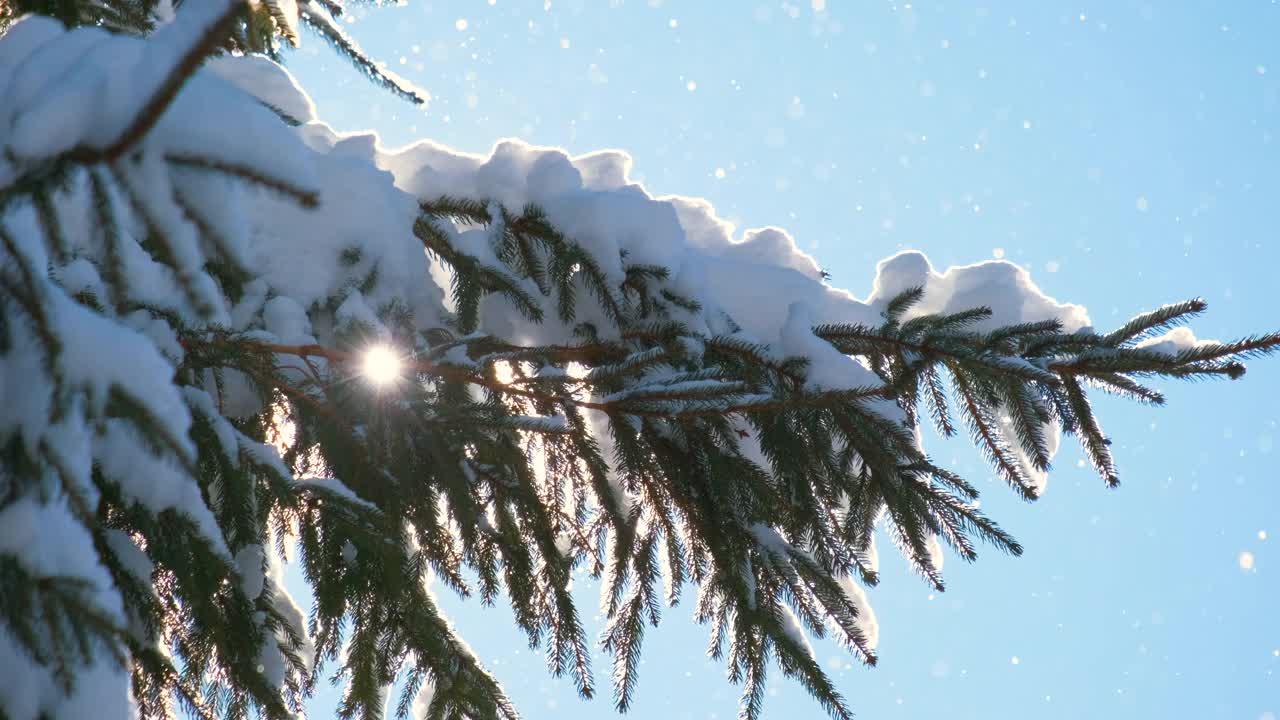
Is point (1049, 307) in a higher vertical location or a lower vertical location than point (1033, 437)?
higher

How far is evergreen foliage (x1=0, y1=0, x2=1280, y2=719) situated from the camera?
109cm

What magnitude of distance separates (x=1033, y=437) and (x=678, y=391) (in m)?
1.01

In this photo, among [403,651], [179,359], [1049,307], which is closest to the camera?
[179,359]

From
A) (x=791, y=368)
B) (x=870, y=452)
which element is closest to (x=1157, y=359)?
(x=870, y=452)

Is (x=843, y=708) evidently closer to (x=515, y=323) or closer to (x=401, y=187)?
(x=515, y=323)

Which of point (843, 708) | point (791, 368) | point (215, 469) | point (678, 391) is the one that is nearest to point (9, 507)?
point (215, 469)

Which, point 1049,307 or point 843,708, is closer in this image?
point 843,708

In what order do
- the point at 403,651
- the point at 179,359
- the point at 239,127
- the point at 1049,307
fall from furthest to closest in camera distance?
the point at 1049,307 < the point at 403,651 < the point at 179,359 < the point at 239,127

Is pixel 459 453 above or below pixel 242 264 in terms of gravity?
above

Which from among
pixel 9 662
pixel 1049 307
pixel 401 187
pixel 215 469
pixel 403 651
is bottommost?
pixel 9 662

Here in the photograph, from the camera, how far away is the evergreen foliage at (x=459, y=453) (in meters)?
1.09

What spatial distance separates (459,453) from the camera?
7.43 feet

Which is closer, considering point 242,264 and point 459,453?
point 242,264

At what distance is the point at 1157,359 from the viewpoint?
6.46ft
